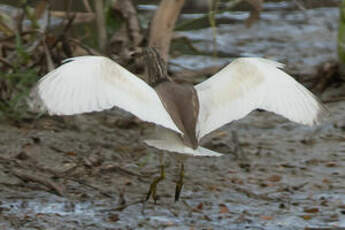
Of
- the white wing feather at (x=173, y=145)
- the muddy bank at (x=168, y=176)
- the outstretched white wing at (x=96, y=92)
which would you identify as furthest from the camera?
the muddy bank at (x=168, y=176)

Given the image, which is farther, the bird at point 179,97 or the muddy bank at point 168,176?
the muddy bank at point 168,176

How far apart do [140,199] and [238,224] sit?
0.59 meters

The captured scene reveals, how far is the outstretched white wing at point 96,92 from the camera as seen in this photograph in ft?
12.0

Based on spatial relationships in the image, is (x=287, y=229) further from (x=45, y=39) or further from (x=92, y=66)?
(x=45, y=39)

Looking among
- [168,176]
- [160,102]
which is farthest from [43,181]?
[160,102]

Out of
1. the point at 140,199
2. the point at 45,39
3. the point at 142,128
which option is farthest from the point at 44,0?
the point at 140,199

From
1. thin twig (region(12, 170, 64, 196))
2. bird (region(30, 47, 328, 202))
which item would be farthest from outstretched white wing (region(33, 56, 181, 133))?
thin twig (region(12, 170, 64, 196))

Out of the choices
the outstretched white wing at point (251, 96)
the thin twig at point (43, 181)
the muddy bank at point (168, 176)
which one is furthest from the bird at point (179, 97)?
the thin twig at point (43, 181)

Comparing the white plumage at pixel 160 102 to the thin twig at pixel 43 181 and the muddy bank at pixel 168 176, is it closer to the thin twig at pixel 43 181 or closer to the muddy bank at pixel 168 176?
the muddy bank at pixel 168 176

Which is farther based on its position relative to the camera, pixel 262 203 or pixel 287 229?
pixel 262 203

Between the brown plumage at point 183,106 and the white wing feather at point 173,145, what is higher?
the brown plumage at point 183,106

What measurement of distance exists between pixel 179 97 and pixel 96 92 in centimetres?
50

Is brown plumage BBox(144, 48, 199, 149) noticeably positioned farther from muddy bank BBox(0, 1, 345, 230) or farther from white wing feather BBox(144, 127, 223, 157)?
muddy bank BBox(0, 1, 345, 230)

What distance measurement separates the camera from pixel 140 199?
4.53 metres
